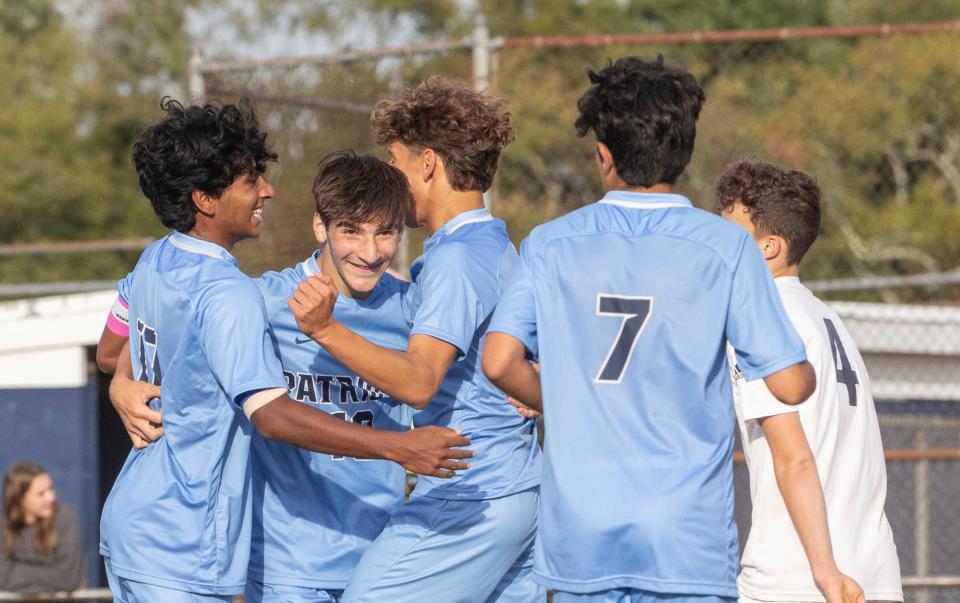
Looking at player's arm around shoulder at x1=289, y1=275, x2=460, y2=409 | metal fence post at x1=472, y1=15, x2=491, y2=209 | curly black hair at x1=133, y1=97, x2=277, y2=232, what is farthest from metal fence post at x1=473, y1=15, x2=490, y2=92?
player's arm around shoulder at x1=289, y1=275, x2=460, y2=409

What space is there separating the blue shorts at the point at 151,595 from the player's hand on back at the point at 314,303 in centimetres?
85

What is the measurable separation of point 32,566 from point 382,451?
638 centimetres

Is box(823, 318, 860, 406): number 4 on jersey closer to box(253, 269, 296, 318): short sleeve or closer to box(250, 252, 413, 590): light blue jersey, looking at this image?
box(250, 252, 413, 590): light blue jersey

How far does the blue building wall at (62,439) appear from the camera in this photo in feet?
31.0

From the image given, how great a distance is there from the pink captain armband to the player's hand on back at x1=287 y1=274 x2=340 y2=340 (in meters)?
1.15

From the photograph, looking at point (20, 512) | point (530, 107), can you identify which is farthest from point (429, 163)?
point (530, 107)

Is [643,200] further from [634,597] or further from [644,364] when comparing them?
[634,597]

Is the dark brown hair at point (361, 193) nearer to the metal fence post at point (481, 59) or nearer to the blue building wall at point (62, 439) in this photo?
the metal fence post at point (481, 59)

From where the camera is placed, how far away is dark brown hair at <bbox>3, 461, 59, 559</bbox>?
8.75 metres

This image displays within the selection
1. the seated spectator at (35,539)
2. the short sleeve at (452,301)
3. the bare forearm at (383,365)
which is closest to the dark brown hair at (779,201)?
the short sleeve at (452,301)

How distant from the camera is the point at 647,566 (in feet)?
9.55

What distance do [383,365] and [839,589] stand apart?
1.27 metres

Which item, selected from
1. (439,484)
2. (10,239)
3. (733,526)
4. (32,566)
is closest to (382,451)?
(439,484)

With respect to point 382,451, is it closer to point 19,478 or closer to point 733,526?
point 733,526
